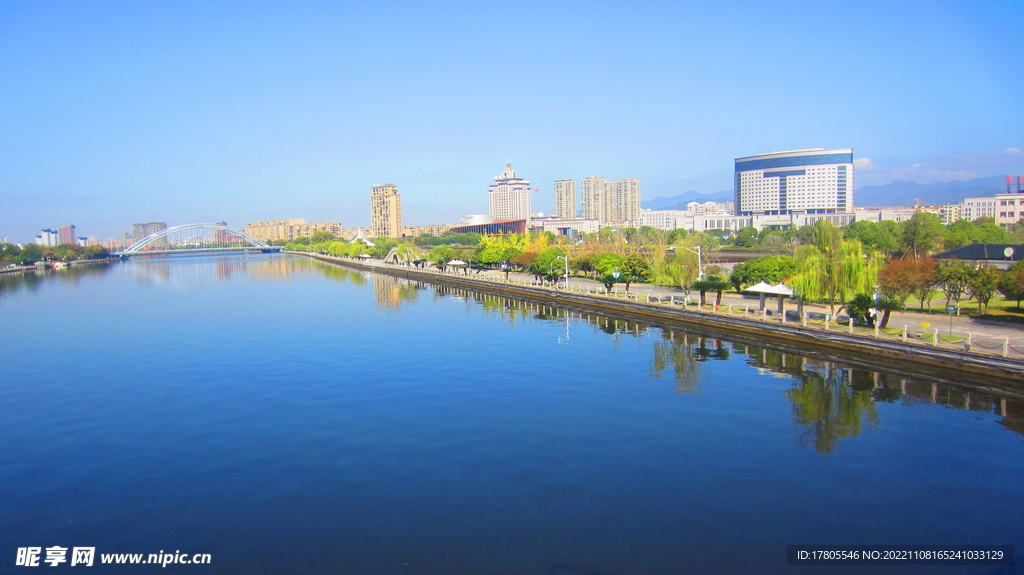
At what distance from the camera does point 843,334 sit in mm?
24469

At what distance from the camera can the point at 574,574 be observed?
9547mm

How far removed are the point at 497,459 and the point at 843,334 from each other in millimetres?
16249

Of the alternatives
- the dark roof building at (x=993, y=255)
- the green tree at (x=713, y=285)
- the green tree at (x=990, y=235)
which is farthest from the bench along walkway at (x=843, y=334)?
the green tree at (x=990, y=235)

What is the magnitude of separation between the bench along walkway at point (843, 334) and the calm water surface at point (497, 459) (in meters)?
1.50

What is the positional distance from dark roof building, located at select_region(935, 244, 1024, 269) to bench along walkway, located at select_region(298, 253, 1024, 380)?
54.6 feet

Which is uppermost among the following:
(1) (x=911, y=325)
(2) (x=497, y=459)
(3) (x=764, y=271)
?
(3) (x=764, y=271)

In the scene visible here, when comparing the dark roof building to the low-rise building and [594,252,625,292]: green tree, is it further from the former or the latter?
the low-rise building

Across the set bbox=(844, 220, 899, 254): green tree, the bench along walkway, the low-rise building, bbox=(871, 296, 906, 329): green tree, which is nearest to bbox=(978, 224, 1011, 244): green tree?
bbox=(844, 220, 899, 254): green tree

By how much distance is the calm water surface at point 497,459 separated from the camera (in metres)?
10.5

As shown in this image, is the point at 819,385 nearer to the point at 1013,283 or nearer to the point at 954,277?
the point at 954,277

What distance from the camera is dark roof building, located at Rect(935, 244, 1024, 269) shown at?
123 ft

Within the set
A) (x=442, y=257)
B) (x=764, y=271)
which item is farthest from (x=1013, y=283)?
(x=442, y=257)

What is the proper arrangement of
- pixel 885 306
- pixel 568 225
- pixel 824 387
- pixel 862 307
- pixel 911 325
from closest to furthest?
pixel 824 387 → pixel 885 306 → pixel 862 307 → pixel 911 325 → pixel 568 225

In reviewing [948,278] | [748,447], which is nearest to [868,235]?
[948,278]
